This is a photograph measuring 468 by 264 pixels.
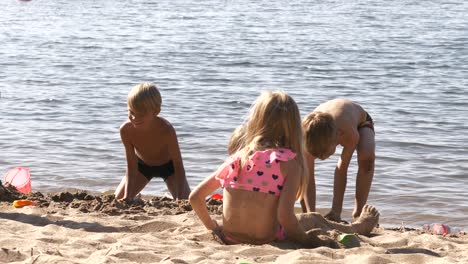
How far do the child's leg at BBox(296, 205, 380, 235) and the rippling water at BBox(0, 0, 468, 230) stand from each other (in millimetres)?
1521

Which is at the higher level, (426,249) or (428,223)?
(426,249)

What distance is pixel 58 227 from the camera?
5.43m

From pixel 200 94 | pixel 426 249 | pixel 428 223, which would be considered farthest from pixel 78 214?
pixel 200 94

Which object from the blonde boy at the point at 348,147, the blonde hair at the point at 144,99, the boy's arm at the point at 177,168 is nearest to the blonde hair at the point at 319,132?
the blonde boy at the point at 348,147

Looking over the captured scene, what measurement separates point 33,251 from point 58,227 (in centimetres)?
83

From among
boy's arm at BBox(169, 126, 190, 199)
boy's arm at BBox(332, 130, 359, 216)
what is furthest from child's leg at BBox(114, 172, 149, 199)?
boy's arm at BBox(332, 130, 359, 216)

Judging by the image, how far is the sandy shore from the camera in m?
4.57

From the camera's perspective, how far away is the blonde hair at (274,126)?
4.73m

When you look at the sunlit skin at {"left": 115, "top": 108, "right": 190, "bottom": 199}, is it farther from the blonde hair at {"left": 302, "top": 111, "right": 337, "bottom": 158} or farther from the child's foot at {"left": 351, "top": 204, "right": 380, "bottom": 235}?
the child's foot at {"left": 351, "top": 204, "right": 380, "bottom": 235}

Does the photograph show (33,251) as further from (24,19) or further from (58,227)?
(24,19)

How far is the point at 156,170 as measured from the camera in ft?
23.1

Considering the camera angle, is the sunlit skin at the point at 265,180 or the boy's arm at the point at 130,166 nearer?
the sunlit skin at the point at 265,180

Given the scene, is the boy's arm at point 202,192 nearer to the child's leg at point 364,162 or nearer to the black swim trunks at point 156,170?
the child's leg at point 364,162

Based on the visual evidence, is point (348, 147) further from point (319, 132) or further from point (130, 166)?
point (130, 166)
